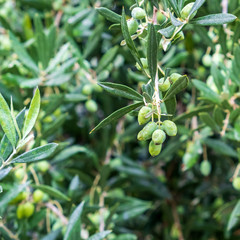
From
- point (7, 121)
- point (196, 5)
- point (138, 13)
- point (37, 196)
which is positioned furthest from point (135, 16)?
point (37, 196)

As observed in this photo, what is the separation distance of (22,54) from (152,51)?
2.67 ft

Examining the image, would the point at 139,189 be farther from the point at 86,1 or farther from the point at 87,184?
the point at 86,1

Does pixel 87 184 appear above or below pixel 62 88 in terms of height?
below

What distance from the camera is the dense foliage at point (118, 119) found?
771 millimetres

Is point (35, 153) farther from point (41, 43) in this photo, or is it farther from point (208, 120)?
point (41, 43)

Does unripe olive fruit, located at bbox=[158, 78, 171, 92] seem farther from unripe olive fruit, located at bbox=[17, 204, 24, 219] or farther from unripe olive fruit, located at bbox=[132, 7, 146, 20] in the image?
unripe olive fruit, located at bbox=[17, 204, 24, 219]

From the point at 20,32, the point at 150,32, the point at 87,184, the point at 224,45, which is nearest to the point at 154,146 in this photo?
the point at 150,32

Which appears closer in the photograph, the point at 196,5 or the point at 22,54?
the point at 196,5

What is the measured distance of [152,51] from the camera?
73cm

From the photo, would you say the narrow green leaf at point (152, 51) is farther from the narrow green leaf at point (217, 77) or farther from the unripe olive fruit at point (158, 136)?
the narrow green leaf at point (217, 77)

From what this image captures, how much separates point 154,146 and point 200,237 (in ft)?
4.77

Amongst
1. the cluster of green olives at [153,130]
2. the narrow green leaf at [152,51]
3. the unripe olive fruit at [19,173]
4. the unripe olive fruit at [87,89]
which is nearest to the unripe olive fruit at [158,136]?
the cluster of green olives at [153,130]

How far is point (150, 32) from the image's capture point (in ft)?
2.36

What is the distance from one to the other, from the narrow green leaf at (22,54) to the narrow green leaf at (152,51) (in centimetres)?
80
